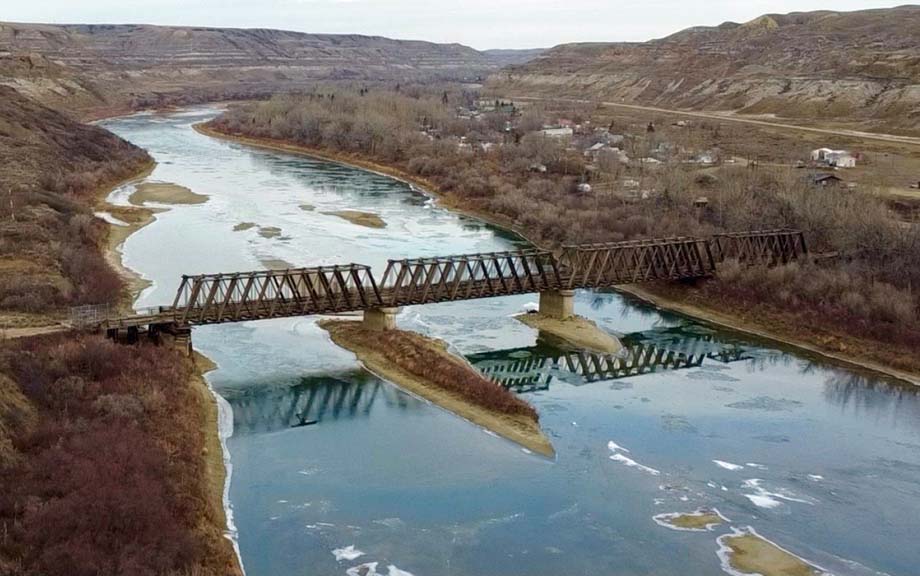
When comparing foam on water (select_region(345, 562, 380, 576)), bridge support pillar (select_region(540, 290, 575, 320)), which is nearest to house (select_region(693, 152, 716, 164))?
bridge support pillar (select_region(540, 290, 575, 320))

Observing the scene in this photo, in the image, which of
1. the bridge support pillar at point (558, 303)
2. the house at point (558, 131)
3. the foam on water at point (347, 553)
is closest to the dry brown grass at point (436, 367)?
the bridge support pillar at point (558, 303)

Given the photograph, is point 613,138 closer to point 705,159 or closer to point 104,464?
point 705,159

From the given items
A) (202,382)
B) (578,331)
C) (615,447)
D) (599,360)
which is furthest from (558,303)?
(202,382)

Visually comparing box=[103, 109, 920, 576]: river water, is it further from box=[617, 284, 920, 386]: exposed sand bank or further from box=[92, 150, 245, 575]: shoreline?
box=[617, 284, 920, 386]: exposed sand bank

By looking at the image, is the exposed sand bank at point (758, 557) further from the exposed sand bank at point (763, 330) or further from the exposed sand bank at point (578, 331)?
the exposed sand bank at point (763, 330)

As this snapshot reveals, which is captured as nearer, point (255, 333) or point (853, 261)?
point (255, 333)

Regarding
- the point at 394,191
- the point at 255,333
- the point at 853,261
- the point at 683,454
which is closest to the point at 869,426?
the point at 683,454

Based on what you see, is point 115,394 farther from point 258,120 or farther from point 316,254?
point 258,120
